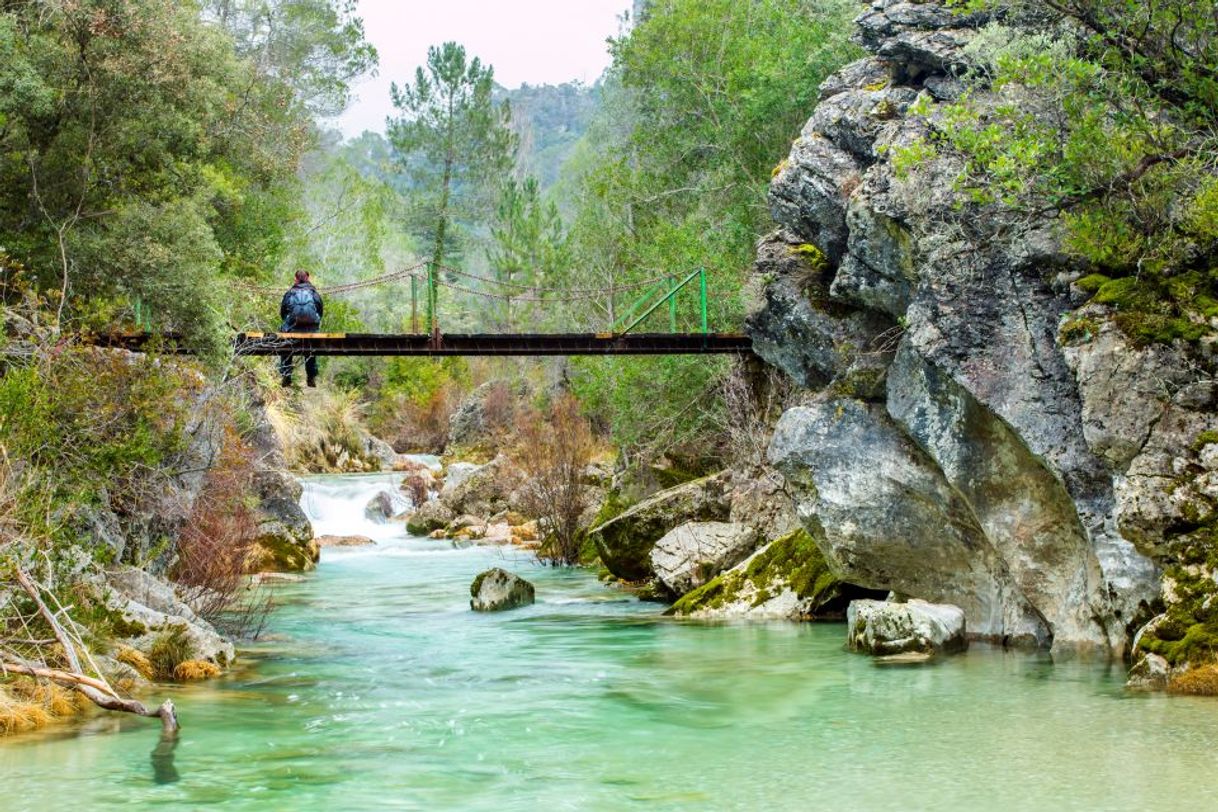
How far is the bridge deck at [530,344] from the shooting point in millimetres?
21406

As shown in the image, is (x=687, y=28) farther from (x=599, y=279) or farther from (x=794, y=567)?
(x=794, y=567)

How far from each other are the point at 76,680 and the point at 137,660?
2380 mm

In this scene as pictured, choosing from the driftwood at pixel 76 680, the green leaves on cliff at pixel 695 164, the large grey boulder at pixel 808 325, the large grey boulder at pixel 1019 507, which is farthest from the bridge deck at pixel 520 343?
the driftwood at pixel 76 680

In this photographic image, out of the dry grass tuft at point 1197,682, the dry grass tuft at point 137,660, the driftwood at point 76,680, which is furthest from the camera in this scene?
the dry grass tuft at point 137,660

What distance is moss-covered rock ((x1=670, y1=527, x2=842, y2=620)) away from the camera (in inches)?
693

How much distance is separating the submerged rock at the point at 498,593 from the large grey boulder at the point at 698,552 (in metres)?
2.10

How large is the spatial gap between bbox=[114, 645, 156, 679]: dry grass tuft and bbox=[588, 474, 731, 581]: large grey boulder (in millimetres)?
9469

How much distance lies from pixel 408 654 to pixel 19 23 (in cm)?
1073

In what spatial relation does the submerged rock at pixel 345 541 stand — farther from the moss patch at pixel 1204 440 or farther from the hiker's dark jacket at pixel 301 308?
the moss patch at pixel 1204 440

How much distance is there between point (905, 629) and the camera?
14.3m

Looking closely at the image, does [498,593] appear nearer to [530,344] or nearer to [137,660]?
[530,344]

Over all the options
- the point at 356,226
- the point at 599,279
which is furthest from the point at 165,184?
the point at 356,226

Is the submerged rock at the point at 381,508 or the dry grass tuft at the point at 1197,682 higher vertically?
the submerged rock at the point at 381,508

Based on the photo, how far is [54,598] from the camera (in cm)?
1152
